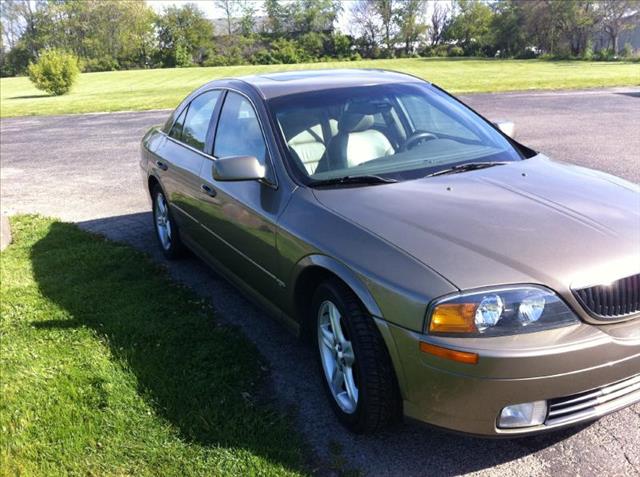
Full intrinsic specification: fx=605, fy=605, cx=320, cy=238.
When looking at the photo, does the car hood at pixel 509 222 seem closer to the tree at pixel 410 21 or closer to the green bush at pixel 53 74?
the green bush at pixel 53 74

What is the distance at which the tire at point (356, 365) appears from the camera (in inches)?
100

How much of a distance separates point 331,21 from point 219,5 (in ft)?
62.0

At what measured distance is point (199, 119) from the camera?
4.71m

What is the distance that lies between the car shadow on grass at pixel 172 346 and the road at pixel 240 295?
0.15 meters

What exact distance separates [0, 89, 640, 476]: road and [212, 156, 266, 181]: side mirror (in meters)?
1.12

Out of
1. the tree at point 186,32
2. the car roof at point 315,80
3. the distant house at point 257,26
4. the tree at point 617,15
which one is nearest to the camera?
the car roof at point 315,80

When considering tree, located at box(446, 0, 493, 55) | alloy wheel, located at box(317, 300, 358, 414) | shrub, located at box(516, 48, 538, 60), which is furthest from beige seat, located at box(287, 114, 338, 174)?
tree, located at box(446, 0, 493, 55)

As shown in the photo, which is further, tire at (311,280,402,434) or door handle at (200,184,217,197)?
door handle at (200,184,217,197)

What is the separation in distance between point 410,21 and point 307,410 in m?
83.1

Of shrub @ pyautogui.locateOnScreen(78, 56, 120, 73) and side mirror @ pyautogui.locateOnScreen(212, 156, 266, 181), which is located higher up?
shrub @ pyautogui.locateOnScreen(78, 56, 120, 73)

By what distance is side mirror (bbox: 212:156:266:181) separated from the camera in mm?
3314

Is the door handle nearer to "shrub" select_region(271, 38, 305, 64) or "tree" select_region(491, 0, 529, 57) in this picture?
"tree" select_region(491, 0, 529, 57)

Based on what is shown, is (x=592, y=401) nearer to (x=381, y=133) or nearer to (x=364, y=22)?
(x=381, y=133)

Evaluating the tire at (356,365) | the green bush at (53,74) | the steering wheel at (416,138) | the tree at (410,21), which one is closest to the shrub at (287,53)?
the tree at (410,21)
